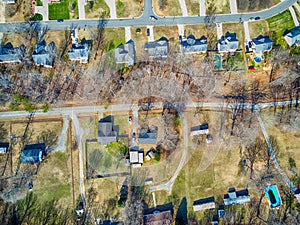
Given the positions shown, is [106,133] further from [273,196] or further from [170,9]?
[273,196]

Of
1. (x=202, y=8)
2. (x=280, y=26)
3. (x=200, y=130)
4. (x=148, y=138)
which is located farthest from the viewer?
(x=280, y=26)

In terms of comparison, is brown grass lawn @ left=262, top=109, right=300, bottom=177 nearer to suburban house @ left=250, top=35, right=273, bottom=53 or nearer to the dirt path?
suburban house @ left=250, top=35, right=273, bottom=53

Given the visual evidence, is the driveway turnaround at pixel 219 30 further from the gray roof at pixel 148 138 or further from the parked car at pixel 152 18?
the gray roof at pixel 148 138

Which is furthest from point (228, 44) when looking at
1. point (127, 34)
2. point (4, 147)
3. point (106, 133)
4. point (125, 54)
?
point (4, 147)

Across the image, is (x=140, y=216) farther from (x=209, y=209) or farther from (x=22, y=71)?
(x=22, y=71)

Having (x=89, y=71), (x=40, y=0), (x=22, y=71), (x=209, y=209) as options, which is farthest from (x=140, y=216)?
(x=40, y=0)

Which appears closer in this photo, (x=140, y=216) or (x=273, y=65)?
(x=140, y=216)

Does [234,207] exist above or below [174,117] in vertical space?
below
